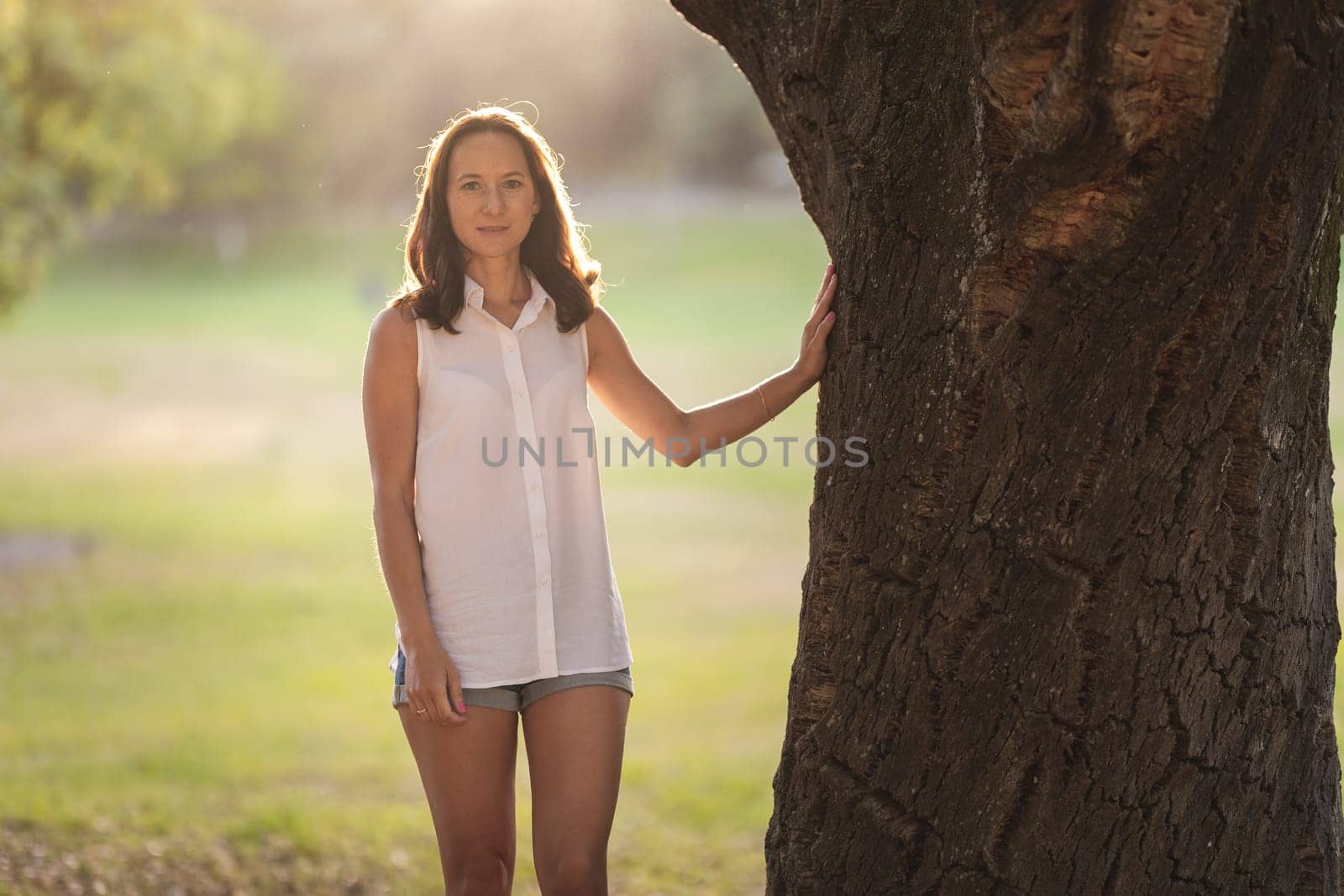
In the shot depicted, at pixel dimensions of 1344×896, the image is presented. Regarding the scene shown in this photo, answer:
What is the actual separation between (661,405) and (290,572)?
11.2 meters

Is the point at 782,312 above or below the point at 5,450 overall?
above

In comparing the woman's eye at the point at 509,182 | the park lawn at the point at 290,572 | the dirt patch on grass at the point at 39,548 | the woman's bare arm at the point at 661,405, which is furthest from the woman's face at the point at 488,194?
the dirt patch on grass at the point at 39,548

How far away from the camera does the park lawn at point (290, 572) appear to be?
5.67m

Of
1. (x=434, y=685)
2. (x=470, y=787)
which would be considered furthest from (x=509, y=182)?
(x=470, y=787)

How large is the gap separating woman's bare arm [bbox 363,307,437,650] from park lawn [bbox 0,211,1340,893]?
240 cm

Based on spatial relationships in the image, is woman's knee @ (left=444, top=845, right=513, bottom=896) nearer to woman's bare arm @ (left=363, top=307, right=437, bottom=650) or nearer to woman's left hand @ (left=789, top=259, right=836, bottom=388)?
woman's bare arm @ (left=363, top=307, right=437, bottom=650)

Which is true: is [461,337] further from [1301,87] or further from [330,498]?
[330,498]

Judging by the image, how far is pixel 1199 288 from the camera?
218cm

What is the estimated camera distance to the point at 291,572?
13273 millimetres

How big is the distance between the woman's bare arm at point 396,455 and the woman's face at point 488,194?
0.70 feet

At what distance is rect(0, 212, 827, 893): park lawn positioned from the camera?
5668 mm


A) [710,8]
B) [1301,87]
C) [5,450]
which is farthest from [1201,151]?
[5,450]

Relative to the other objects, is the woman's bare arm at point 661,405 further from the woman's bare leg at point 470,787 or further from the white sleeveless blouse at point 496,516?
the woman's bare leg at point 470,787

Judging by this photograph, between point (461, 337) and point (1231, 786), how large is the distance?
1.56m
